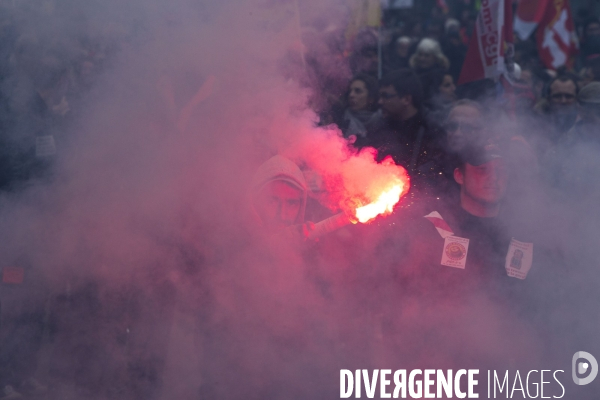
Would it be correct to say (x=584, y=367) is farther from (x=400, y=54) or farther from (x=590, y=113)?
(x=400, y=54)

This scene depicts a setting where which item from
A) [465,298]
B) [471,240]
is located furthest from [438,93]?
[465,298]

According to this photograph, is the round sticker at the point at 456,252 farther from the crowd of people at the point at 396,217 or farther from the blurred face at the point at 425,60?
the blurred face at the point at 425,60

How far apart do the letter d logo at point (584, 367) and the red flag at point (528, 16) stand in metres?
3.28

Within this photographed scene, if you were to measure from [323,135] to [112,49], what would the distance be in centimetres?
116

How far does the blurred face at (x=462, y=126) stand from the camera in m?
2.74

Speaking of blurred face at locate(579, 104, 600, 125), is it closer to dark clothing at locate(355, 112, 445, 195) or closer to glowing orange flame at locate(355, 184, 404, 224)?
dark clothing at locate(355, 112, 445, 195)

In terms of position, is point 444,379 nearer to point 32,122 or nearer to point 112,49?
point 112,49

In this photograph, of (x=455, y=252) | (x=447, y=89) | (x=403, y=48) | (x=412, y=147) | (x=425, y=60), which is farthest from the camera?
(x=403, y=48)

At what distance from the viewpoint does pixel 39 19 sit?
8.70 feet

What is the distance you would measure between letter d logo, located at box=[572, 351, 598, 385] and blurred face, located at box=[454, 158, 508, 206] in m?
0.88

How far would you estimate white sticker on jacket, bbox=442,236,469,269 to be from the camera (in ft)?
8.52

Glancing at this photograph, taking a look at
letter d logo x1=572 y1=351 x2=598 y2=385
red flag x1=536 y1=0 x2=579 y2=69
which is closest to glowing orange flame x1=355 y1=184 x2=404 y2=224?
letter d logo x1=572 y1=351 x2=598 y2=385

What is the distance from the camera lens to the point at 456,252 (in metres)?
2.60

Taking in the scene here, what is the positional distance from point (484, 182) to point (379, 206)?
0.62 meters
